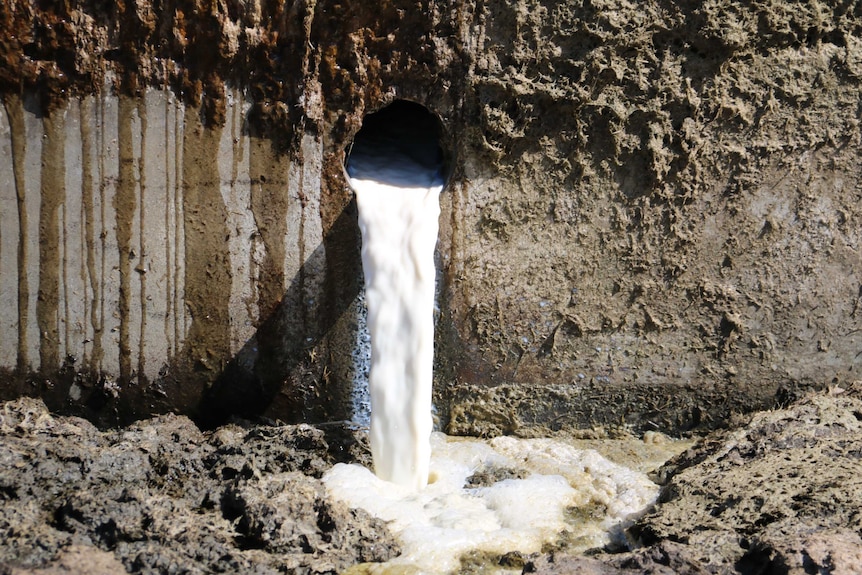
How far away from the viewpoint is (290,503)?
9.75ft

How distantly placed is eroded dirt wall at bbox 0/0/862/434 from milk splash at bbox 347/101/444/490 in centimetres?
14

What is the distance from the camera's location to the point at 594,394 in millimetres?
3998

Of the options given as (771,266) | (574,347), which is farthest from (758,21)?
(574,347)

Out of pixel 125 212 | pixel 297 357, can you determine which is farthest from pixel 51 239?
pixel 297 357

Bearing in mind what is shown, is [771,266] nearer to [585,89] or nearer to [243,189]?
[585,89]

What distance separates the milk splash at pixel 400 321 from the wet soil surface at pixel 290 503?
10.3 inches

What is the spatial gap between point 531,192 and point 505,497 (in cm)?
128

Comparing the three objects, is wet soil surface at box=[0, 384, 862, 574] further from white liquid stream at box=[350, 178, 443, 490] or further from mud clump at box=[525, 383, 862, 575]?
white liquid stream at box=[350, 178, 443, 490]

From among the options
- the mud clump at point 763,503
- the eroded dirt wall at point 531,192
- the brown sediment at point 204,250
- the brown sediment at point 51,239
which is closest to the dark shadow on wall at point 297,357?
the eroded dirt wall at point 531,192

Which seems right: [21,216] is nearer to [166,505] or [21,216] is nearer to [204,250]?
[204,250]

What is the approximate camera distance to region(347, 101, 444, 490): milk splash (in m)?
3.61

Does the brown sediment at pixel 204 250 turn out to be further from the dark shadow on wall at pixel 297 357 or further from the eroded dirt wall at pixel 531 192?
the dark shadow on wall at pixel 297 357

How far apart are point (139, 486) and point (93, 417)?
0.85 meters

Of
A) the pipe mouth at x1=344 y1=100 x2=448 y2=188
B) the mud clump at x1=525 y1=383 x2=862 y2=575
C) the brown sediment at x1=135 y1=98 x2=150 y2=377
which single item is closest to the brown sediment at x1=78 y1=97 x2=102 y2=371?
the brown sediment at x1=135 y1=98 x2=150 y2=377
